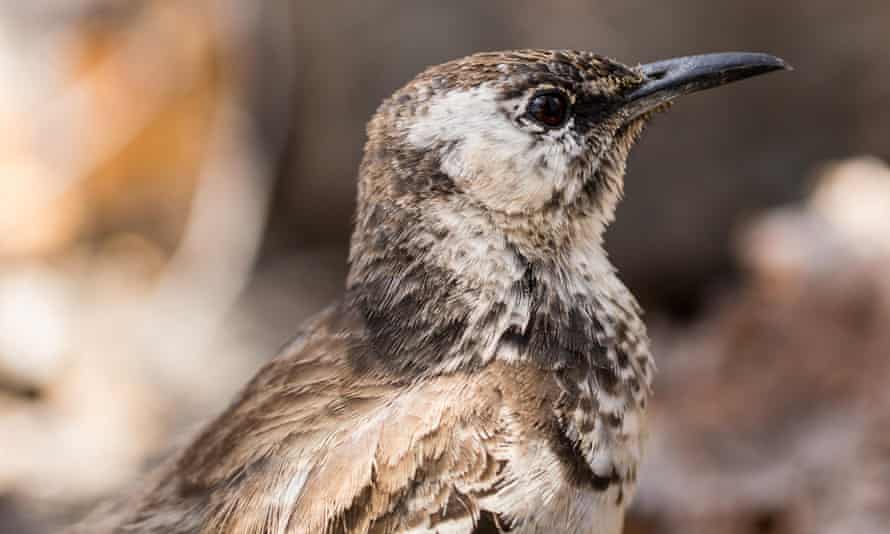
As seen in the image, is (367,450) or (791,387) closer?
(367,450)

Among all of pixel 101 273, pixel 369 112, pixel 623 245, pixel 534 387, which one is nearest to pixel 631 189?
pixel 623 245

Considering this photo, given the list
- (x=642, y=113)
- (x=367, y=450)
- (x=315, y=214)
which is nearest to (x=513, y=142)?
(x=642, y=113)

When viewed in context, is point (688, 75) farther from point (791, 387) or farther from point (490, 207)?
point (791, 387)

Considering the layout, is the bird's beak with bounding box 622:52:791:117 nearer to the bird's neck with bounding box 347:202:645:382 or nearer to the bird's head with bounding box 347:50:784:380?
the bird's head with bounding box 347:50:784:380

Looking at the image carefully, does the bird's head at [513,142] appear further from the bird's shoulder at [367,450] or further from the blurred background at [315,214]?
the blurred background at [315,214]

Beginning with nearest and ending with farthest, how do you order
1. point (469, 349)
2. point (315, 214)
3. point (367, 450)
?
point (367, 450) → point (469, 349) → point (315, 214)

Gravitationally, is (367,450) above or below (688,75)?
below

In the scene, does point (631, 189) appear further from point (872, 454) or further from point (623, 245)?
point (872, 454)
